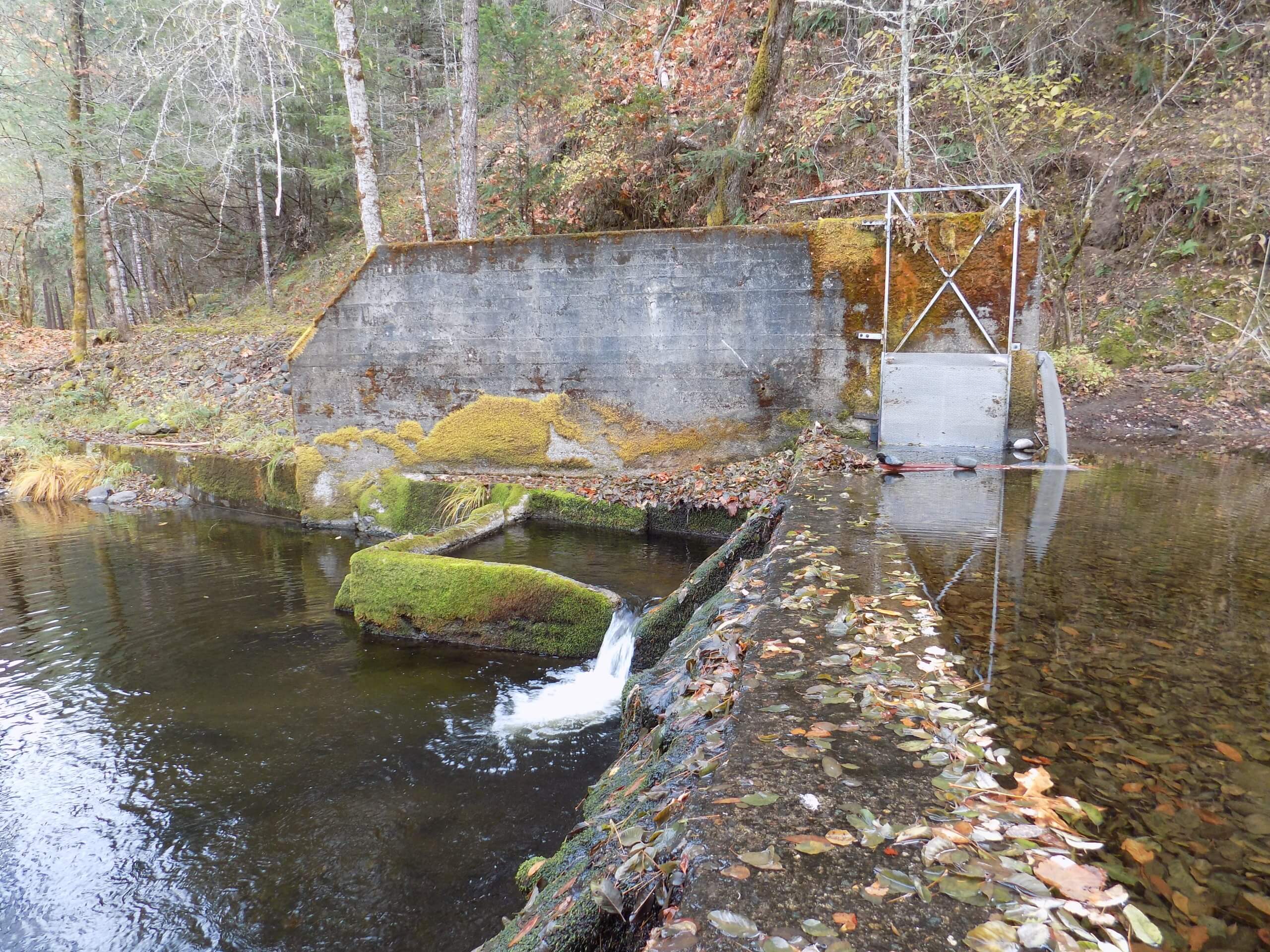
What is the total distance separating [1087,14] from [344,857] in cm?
2023

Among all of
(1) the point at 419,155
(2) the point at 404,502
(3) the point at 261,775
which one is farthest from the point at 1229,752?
(1) the point at 419,155

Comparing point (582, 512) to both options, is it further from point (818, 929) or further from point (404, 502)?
point (818, 929)

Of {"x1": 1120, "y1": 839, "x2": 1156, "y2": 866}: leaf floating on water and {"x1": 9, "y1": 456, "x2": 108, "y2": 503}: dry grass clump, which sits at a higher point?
{"x1": 1120, "y1": 839, "x2": 1156, "y2": 866}: leaf floating on water

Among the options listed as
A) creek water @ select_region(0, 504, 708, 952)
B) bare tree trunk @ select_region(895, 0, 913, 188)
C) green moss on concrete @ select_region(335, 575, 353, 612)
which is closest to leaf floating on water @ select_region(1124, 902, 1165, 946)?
creek water @ select_region(0, 504, 708, 952)

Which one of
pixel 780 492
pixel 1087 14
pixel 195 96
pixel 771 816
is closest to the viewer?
pixel 771 816

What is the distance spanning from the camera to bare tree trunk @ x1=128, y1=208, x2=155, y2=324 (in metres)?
24.3

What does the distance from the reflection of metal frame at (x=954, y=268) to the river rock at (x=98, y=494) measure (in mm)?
13255

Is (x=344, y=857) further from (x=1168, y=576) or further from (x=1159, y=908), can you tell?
(x=1168, y=576)

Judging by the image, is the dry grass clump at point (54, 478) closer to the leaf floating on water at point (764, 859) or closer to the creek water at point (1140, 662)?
the creek water at point (1140, 662)

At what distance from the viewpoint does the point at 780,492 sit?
629 centimetres

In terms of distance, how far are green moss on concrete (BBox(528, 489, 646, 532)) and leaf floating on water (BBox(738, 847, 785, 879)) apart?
7.42 m

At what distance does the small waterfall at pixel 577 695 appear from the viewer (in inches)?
213

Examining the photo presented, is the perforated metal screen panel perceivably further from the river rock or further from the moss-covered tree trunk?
the river rock

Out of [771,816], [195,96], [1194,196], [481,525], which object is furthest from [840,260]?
[195,96]
